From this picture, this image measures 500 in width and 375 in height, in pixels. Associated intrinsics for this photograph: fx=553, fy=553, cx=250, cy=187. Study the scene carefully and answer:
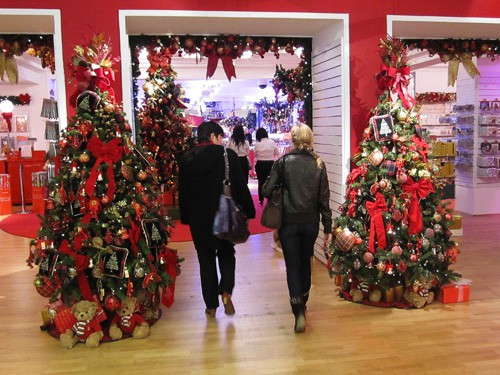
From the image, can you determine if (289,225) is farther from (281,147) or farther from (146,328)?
(281,147)

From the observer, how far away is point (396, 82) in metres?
4.67

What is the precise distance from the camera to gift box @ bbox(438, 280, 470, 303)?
4578 mm

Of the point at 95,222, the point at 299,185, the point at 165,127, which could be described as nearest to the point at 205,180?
the point at 299,185

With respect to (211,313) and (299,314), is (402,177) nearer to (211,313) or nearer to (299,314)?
(299,314)

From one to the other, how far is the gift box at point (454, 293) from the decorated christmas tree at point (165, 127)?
15.7ft

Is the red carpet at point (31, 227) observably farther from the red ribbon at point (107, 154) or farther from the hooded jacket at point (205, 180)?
the red ribbon at point (107, 154)

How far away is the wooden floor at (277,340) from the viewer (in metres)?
3.45

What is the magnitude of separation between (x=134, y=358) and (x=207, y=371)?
0.54 m

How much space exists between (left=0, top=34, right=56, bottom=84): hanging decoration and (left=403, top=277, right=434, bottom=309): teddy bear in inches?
155

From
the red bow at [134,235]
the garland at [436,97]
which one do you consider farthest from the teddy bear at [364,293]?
the garland at [436,97]

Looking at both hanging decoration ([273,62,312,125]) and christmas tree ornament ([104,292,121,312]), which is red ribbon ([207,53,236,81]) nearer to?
hanging decoration ([273,62,312,125])

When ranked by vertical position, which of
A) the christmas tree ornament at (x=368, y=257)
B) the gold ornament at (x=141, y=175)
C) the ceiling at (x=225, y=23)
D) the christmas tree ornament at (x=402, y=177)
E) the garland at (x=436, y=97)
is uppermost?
the ceiling at (x=225, y=23)

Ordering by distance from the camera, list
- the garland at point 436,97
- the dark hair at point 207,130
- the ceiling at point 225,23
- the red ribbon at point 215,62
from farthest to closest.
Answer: the garland at point 436,97, the red ribbon at point 215,62, the ceiling at point 225,23, the dark hair at point 207,130

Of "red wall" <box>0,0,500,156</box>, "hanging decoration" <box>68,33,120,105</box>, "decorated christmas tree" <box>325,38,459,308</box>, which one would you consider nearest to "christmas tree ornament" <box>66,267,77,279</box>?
"hanging decoration" <box>68,33,120,105</box>
